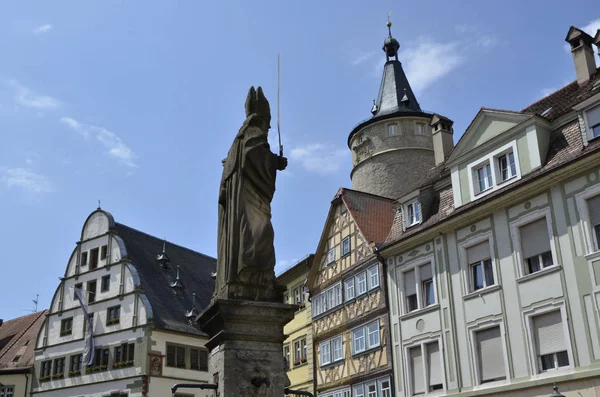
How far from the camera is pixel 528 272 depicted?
18.7 m

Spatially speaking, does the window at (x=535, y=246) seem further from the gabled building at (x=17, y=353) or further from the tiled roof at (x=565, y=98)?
the gabled building at (x=17, y=353)

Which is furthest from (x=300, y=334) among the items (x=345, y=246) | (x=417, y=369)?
(x=417, y=369)

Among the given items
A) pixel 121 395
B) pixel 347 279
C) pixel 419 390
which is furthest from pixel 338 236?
pixel 121 395

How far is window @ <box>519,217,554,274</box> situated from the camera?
18328 mm

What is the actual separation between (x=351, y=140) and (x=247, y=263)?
36596mm

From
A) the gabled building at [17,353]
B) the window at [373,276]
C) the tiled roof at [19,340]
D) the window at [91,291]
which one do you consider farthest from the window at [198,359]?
the window at [373,276]

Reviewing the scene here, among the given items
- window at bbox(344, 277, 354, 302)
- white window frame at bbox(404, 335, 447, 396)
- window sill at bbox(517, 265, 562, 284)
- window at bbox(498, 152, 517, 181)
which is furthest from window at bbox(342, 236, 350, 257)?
window sill at bbox(517, 265, 562, 284)

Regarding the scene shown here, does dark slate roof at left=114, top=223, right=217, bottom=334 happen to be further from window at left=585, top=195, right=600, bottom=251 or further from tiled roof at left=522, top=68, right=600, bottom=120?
window at left=585, top=195, right=600, bottom=251

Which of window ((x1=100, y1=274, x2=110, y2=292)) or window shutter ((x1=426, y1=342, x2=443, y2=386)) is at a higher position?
window ((x1=100, y1=274, x2=110, y2=292))

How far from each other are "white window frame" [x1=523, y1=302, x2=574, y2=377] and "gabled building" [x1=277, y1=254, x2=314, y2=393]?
12.3 metres

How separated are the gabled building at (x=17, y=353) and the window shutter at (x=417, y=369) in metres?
26.7

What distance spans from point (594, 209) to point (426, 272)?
6383 millimetres

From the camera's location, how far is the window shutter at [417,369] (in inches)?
848

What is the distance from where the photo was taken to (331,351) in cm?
2720
